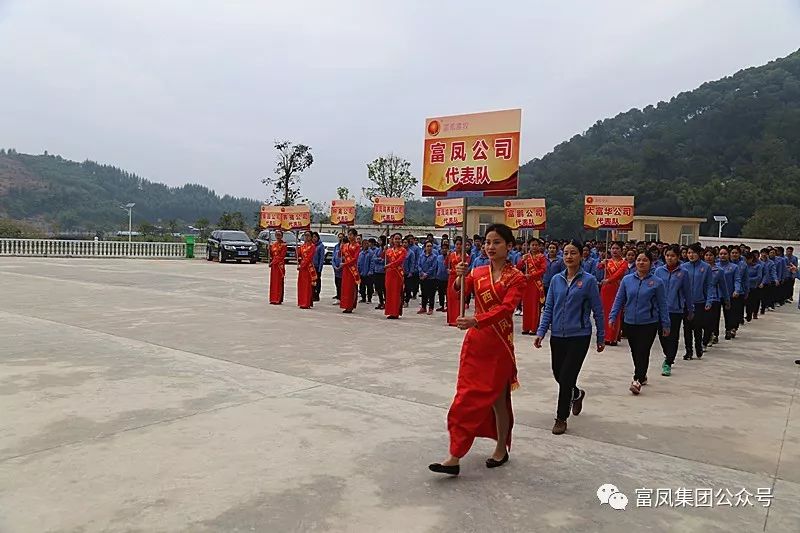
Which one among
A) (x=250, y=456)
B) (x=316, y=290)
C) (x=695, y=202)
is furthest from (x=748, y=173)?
(x=250, y=456)

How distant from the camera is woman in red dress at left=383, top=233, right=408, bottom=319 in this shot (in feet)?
37.8

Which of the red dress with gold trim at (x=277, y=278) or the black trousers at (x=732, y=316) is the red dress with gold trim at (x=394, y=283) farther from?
the black trousers at (x=732, y=316)

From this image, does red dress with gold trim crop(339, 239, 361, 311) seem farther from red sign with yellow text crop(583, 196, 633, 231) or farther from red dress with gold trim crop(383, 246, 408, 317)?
red sign with yellow text crop(583, 196, 633, 231)

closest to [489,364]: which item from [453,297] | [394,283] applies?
[453,297]

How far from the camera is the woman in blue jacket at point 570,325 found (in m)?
4.81

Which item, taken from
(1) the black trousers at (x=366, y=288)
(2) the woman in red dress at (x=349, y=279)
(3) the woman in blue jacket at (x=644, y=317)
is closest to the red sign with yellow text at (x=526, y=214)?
(1) the black trousers at (x=366, y=288)

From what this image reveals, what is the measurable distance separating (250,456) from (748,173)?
53127mm

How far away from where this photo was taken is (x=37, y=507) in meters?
3.26

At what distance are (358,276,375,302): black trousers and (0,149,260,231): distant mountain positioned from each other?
4180 centimetres

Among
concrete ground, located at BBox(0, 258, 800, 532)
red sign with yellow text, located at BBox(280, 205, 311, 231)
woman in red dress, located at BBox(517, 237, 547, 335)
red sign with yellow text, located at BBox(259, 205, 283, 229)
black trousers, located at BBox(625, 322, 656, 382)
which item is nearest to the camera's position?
concrete ground, located at BBox(0, 258, 800, 532)

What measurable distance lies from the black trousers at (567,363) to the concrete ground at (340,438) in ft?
0.78

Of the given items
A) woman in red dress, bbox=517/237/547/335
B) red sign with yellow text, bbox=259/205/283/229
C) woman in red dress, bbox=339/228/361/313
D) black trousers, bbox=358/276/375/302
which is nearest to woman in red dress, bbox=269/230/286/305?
woman in red dress, bbox=339/228/361/313

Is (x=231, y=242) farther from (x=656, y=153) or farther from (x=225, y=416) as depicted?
(x=656, y=153)

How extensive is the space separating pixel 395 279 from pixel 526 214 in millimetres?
5384
